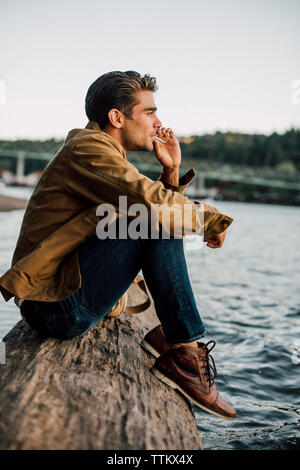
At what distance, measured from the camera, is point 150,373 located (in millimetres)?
1750

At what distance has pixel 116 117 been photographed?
2020 mm

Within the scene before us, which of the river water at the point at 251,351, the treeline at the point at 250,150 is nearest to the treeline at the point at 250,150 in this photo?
the treeline at the point at 250,150

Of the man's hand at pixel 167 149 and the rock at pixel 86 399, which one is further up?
the man's hand at pixel 167 149

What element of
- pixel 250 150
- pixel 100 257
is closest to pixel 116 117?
pixel 100 257

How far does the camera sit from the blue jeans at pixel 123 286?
1664mm

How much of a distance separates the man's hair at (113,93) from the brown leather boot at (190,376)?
3.69 ft

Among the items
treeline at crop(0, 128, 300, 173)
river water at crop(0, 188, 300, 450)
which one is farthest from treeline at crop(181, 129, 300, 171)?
river water at crop(0, 188, 300, 450)

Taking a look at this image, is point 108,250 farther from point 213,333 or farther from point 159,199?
point 213,333

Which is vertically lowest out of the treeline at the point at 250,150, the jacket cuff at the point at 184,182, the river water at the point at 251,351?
the treeline at the point at 250,150

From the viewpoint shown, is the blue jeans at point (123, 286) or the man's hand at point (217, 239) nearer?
the blue jeans at point (123, 286)

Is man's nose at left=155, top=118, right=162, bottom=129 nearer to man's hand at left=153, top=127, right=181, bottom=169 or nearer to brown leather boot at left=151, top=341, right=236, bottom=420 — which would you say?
man's hand at left=153, top=127, right=181, bottom=169

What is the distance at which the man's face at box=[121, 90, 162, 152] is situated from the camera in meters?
2.05

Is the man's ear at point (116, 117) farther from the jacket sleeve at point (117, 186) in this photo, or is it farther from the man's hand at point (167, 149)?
the jacket sleeve at point (117, 186)

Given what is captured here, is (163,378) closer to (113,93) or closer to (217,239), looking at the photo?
(217,239)
